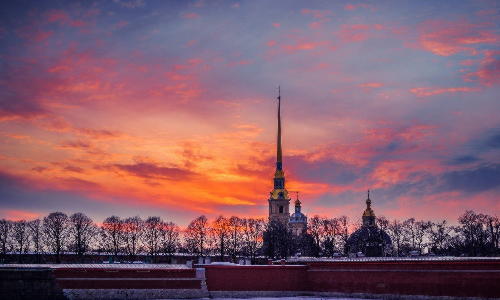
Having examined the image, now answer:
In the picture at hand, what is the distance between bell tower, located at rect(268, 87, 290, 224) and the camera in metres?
135

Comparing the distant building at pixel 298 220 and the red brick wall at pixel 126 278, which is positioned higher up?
the distant building at pixel 298 220

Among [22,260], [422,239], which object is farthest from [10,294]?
[422,239]

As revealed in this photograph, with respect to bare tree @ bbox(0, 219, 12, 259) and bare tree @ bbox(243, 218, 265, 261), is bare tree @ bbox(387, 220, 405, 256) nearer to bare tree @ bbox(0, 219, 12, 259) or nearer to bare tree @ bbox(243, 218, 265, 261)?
bare tree @ bbox(243, 218, 265, 261)

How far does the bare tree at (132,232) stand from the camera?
335ft

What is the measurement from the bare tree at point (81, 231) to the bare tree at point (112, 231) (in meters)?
2.24

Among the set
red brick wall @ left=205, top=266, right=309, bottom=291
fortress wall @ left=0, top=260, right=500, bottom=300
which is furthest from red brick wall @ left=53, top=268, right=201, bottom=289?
red brick wall @ left=205, top=266, right=309, bottom=291

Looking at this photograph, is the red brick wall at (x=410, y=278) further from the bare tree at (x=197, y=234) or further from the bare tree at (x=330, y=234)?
the bare tree at (x=197, y=234)

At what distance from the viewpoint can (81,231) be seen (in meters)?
98.1

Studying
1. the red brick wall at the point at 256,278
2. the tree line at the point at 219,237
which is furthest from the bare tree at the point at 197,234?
the red brick wall at the point at 256,278

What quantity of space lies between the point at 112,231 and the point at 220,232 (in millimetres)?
19603

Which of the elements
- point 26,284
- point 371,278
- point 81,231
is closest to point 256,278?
point 371,278

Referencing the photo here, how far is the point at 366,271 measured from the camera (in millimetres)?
49281

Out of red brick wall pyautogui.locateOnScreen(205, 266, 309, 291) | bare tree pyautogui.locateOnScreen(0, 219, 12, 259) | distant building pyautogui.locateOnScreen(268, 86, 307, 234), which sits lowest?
red brick wall pyautogui.locateOnScreen(205, 266, 309, 291)

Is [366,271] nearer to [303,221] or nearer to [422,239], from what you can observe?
[422,239]
